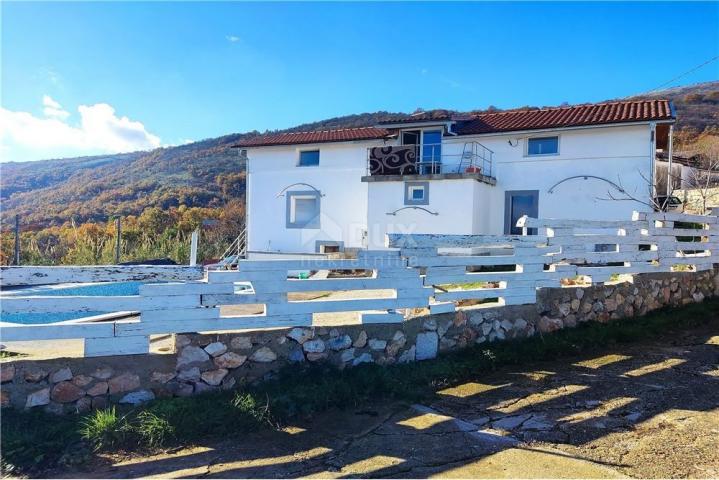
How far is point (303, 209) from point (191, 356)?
671 inches

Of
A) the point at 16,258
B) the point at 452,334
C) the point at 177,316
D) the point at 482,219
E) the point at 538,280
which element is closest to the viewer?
the point at 177,316

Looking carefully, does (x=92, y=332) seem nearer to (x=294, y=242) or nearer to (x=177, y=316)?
(x=177, y=316)

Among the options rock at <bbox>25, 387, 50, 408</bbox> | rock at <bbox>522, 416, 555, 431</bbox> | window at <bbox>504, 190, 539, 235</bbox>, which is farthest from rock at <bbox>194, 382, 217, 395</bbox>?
window at <bbox>504, 190, 539, 235</bbox>

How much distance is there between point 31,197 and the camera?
3878cm

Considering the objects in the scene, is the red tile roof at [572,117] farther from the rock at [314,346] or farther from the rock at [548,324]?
the rock at [314,346]

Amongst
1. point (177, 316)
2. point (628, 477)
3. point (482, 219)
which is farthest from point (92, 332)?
point (482, 219)

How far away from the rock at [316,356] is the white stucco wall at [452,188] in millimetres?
12401

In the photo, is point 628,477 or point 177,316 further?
point 177,316

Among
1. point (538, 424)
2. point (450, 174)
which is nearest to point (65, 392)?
point (538, 424)

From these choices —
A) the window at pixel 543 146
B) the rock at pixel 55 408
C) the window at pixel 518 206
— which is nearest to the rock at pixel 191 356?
the rock at pixel 55 408

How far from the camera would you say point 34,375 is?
151 inches

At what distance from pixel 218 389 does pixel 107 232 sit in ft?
60.2

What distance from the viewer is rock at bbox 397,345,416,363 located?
548cm

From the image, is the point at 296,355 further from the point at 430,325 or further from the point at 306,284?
the point at 430,325
